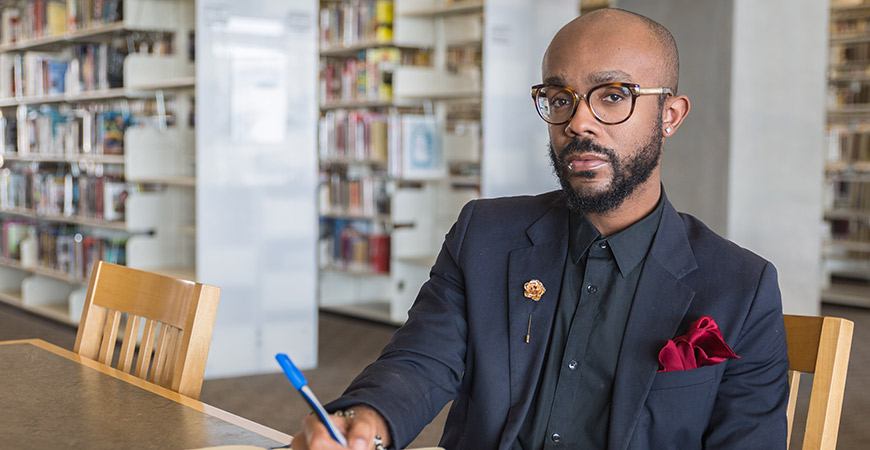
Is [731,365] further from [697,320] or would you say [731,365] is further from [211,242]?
[211,242]

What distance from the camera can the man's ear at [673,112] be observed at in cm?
131

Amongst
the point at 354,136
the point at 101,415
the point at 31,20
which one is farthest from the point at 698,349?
the point at 31,20

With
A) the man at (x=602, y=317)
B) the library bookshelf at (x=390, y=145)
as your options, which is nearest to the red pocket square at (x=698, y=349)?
the man at (x=602, y=317)

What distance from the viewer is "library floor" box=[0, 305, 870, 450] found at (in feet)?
11.8

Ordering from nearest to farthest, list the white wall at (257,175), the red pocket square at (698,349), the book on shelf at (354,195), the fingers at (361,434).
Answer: the fingers at (361,434), the red pocket square at (698,349), the white wall at (257,175), the book on shelf at (354,195)

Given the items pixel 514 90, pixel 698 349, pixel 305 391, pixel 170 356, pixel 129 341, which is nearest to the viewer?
pixel 305 391

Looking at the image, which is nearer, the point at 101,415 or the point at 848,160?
the point at 101,415

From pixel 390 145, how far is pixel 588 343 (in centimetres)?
407

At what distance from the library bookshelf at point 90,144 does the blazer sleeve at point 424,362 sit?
10.9 feet

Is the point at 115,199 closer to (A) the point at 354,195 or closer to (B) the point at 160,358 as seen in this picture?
(A) the point at 354,195

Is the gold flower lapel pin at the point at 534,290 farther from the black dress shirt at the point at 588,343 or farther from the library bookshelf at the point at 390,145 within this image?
the library bookshelf at the point at 390,145

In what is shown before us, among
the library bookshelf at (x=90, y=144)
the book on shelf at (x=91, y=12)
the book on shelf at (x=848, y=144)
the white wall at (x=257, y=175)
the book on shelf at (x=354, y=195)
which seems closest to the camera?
the white wall at (x=257, y=175)

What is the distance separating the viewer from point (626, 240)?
51.6 inches

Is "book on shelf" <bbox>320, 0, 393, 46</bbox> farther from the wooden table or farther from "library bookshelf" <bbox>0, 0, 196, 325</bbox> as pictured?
the wooden table
